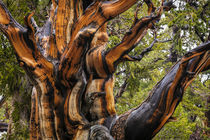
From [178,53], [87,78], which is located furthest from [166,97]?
[178,53]

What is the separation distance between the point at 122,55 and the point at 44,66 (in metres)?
1.02

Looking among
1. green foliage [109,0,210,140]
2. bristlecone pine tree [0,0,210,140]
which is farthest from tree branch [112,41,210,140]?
green foliage [109,0,210,140]

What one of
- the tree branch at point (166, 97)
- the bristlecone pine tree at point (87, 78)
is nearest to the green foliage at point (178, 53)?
the bristlecone pine tree at point (87, 78)

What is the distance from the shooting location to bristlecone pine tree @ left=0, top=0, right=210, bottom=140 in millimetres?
2211

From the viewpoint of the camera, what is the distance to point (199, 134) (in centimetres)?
675

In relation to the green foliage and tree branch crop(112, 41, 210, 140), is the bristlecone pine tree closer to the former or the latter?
tree branch crop(112, 41, 210, 140)

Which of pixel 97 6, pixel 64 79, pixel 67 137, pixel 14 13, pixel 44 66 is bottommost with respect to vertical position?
pixel 67 137

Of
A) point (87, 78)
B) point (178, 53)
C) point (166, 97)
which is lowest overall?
point (166, 97)

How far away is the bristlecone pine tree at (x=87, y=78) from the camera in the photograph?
221 centimetres

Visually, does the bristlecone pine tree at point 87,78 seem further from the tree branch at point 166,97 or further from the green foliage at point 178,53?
the green foliage at point 178,53

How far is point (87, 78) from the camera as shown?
2861mm

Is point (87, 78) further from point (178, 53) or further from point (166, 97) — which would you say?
point (178, 53)

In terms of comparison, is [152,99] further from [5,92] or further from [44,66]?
[5,92]

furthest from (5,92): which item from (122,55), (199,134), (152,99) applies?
(199,134)
